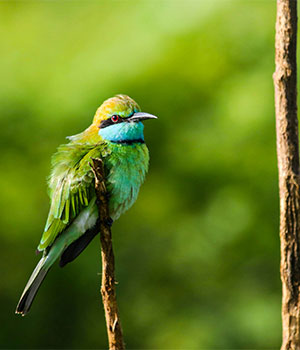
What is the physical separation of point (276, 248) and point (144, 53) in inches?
92.6

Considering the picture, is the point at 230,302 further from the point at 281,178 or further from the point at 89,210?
the point at 281,178

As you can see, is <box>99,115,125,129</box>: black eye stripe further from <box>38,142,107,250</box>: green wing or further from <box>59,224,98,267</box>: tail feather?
<box>59,224,98,267</box>: tail feather

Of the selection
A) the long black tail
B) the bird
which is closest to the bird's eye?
the bird

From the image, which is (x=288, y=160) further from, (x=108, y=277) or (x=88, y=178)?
(x=88, y=178)

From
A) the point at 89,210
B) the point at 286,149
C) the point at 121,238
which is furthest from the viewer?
the point at 121,238

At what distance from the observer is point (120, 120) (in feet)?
9.54

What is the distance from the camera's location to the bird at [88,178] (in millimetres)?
2873

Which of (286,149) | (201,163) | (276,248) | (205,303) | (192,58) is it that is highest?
(192,58)

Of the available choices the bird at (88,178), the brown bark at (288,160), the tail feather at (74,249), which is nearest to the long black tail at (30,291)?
the bird at (88,178)

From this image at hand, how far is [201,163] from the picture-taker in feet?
21.6

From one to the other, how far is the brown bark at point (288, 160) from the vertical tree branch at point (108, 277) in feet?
1.85

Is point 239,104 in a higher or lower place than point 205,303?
higher

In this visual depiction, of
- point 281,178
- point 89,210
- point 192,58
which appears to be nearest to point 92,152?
point 89,210

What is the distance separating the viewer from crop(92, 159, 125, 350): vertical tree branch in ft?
7.35
